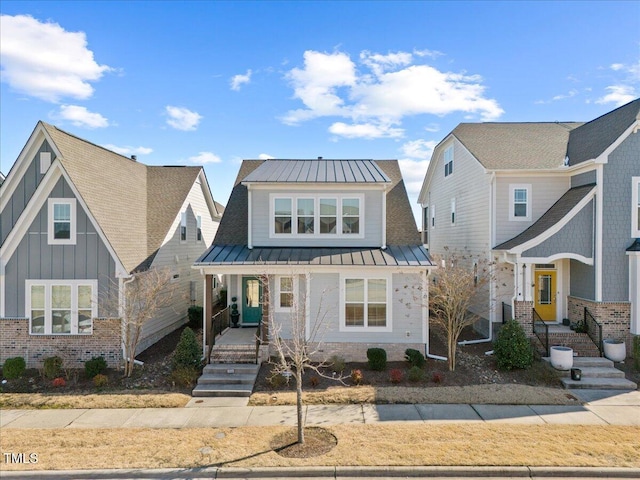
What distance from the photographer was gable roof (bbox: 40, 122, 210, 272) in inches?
517

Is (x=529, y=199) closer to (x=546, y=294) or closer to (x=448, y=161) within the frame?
(x=546, y=294)

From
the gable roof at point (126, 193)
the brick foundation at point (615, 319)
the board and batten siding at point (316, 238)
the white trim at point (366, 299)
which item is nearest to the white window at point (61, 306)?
the gable roof at point (126, 193)

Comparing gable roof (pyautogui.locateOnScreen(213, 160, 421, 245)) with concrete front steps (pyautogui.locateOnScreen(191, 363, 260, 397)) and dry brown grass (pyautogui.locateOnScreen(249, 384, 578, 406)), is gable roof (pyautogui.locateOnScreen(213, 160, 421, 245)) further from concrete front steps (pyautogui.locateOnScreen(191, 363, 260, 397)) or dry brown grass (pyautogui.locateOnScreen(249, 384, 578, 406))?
dry brown grass (pyautogui.locateOnScreen(249, 384, 578, 406))

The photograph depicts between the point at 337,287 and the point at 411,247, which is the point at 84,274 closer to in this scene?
the point at 337,287

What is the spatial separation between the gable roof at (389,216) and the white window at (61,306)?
188 inches

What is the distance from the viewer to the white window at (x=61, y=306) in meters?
12.8

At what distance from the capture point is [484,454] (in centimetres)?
728

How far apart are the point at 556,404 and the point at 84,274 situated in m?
15.0

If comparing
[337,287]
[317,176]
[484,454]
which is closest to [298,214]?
[317,176]

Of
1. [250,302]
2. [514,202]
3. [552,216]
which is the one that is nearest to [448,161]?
[514,202]

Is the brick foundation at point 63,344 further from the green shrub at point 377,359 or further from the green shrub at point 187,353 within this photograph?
the green shrub at point 377,359

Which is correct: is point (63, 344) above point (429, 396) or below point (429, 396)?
above

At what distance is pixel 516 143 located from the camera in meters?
17.5

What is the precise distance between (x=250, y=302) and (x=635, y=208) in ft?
48.7
